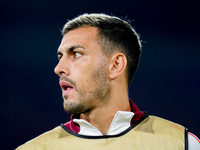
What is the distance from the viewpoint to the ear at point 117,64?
1190 mm

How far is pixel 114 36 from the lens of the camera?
127 centimetres

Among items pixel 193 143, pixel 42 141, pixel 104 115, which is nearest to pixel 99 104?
pixel 104 115

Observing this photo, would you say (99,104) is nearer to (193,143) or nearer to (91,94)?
(91,94)

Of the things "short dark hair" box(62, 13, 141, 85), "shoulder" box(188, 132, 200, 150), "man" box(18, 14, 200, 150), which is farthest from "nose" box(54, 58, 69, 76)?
"shoulder" box(188, 132, 200, 150)

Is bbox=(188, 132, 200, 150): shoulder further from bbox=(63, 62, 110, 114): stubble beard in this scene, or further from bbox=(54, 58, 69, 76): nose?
bbox=(54, 58, 69, 76): nose

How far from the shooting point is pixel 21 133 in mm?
2303

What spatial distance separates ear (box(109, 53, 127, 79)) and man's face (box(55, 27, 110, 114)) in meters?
0.03

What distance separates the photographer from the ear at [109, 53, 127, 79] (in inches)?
46.9

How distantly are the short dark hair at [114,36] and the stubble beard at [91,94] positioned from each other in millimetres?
Result: 124

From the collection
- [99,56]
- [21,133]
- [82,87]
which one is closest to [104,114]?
[82,87]

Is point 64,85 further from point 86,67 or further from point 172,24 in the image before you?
point 172,24

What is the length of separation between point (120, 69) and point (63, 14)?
1.47 metres

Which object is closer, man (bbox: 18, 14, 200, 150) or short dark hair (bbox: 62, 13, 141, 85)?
man (bbox: 18, 14, 200, 150)

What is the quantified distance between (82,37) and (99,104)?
34 centimetres
